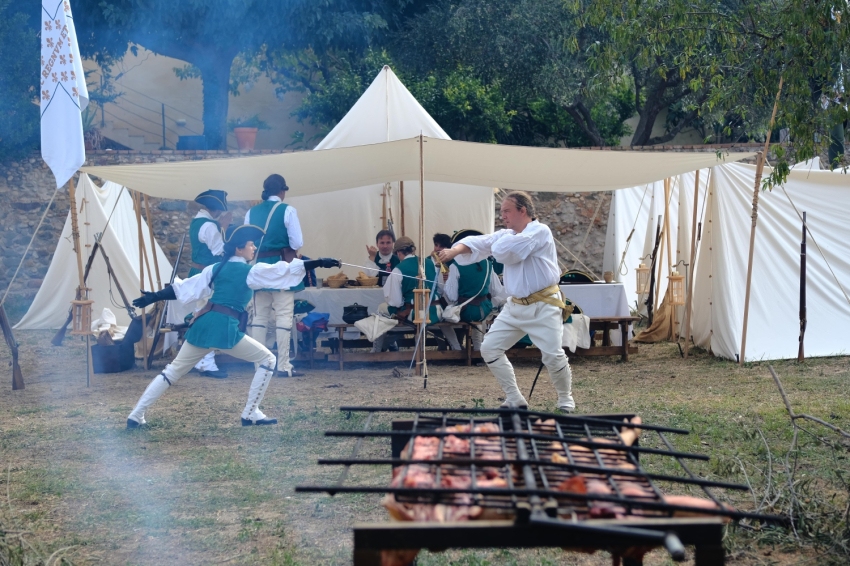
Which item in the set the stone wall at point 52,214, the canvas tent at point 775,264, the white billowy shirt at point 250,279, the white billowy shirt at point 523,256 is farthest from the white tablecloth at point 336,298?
the stone wall at point 52,214

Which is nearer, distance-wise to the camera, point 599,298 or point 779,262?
point 779,262

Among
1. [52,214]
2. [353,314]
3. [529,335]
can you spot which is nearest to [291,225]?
[353,314]

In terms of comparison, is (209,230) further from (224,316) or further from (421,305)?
(224,316)

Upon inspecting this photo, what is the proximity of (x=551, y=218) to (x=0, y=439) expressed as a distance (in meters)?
9.02

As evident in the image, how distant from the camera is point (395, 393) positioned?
6793mm

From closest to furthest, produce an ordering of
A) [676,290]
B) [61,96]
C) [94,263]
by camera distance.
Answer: [61,96] < [676,290] < [94,263]

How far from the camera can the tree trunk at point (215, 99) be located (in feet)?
47.2

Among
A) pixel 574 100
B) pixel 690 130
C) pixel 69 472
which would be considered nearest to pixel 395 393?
pixel 69 472

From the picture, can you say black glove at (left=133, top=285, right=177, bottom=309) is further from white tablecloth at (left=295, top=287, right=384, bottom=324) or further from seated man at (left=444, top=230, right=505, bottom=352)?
seated man at (left=444, top=230, right=505, bottom=352)

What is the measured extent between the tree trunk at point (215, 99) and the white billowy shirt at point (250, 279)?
26.8ft

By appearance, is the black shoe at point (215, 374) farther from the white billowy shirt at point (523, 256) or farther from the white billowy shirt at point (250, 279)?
the white billowy shirt at point (523, 256)

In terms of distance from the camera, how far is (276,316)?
7.51 m

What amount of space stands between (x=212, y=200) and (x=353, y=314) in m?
1.73

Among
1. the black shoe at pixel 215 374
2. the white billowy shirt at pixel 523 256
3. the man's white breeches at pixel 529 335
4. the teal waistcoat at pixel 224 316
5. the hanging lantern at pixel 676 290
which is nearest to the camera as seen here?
the white billowy shirt at pixel 523 256
